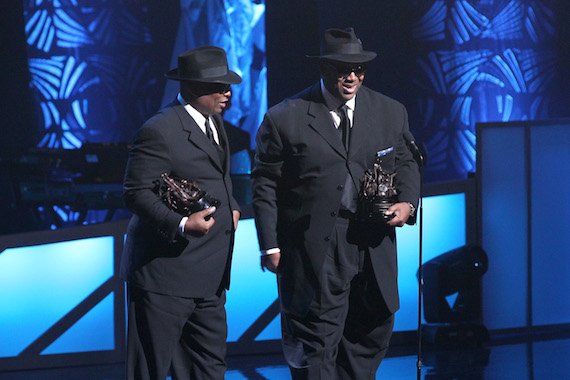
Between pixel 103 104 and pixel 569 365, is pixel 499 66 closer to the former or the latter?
pixel 103 104

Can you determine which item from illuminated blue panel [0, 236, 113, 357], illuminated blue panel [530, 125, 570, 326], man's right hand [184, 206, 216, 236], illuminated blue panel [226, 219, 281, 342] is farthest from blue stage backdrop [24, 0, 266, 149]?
man's right hand [184, 206, 216, 236]

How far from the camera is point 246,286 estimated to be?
5027mm

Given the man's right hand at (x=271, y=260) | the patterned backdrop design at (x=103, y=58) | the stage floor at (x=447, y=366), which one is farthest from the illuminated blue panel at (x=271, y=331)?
the patterned backdrop design at (x=103, y=58)

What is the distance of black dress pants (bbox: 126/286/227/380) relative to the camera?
3029 millimetres

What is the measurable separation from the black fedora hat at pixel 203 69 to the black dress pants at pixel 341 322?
0.65 metres

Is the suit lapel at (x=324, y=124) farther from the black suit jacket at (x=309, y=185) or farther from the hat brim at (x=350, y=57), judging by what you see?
the hat brim at (x=350, y=57)

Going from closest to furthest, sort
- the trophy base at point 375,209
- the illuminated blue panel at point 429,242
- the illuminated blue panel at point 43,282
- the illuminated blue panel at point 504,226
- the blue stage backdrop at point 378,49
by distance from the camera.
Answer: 1. the trophy base at point 375,209
2. the illuminated blue panel at point 43,282
3. the illuminated blue panel at point 429,242
4. the illuminated blue panel at point 504,226
5. the blue stage backdrop at point 378,49

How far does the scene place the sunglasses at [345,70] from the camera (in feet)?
10.1

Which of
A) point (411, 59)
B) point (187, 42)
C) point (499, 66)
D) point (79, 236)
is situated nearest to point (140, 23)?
point (187, 42)

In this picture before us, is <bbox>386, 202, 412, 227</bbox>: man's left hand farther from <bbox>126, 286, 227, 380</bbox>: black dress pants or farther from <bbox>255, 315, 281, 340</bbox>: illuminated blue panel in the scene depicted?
<bbox>255, 315, 281, 340</bbox>: illuminated blue panel

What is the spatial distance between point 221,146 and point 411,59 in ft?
18.9

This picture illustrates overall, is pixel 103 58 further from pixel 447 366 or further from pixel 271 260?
pixel 271 260

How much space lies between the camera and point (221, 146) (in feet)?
10.4

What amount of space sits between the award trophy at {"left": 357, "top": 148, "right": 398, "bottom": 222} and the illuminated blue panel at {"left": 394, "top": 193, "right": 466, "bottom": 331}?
2.15 meters
